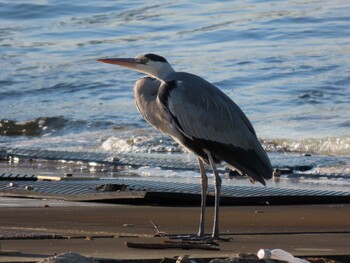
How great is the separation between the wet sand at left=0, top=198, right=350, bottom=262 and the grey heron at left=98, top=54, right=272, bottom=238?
15.1 inches

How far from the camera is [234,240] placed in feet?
22.2

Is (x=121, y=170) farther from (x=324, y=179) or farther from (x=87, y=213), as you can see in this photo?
(x=87, y=213)

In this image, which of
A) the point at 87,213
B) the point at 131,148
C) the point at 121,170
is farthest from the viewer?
the point at 131,148

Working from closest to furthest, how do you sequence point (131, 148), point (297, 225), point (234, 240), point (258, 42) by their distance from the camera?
point (234, 240), point (297, 225), point (131, 148), point (258, 42)

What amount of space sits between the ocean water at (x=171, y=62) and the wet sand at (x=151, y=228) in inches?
162

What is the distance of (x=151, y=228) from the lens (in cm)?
730

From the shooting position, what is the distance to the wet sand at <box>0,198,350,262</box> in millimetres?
6121

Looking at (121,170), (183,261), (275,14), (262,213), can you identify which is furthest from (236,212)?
(275,14)

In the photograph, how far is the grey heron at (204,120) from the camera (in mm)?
7375

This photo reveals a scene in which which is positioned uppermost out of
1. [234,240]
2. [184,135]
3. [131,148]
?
[184,135]

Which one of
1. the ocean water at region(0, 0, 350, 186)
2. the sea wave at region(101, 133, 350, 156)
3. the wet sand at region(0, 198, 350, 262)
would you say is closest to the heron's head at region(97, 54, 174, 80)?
the wet sand at region(0, 198, 350, 262)

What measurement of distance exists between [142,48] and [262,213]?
48.8 ft

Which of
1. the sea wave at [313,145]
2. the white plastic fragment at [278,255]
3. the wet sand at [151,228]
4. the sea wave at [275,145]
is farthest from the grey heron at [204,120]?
the sea wave at [313,145]

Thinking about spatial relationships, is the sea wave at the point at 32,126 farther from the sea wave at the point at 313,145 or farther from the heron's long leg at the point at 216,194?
the heron's long leg at the point at 216,194
